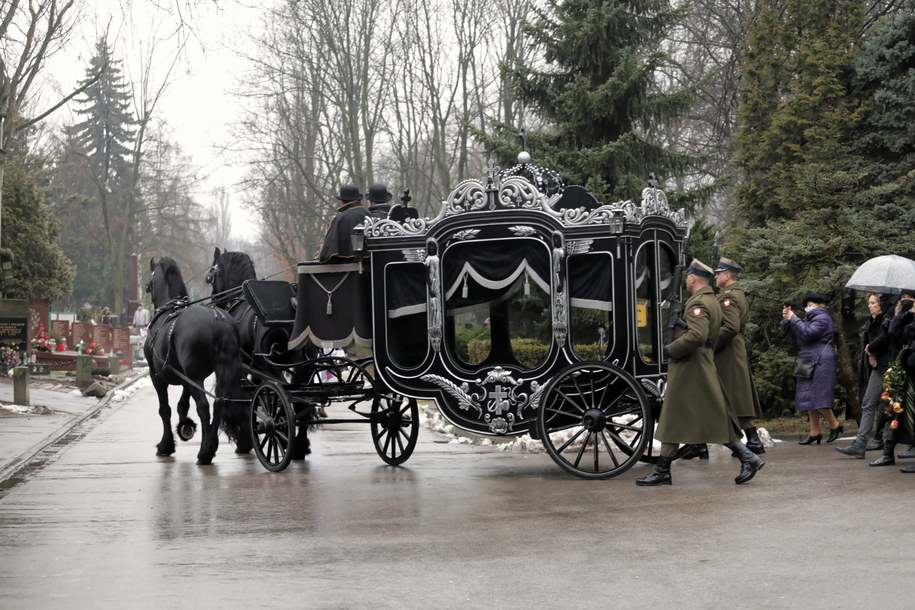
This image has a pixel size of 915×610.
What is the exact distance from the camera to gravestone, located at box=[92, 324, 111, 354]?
39.5 metres

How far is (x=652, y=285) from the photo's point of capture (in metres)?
12.1

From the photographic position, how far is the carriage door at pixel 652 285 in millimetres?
11703

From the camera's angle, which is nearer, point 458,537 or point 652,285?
point 458,537

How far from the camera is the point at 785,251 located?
16.0 metres

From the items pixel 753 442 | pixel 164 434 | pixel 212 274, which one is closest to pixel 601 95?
pixel 212 274

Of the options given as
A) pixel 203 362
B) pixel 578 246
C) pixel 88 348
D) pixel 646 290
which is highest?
pixel 578 246

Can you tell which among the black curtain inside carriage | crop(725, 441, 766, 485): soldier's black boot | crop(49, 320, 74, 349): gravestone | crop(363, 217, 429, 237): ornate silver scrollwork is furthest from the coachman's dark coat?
crop(49, 320, 74, 349): gravestone

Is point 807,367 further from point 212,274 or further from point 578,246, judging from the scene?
point 212,274

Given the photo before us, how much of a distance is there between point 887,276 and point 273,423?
660 centimetres

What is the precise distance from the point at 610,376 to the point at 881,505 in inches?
109

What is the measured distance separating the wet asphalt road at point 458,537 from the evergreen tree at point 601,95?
8939 mm

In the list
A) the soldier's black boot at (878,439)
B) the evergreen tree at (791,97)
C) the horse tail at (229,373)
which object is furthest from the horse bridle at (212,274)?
the evergreen tree at (791,97)

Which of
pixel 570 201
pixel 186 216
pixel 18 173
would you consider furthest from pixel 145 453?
pixel 186 216

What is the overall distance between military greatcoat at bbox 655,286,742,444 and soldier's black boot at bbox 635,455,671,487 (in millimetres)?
224
